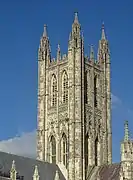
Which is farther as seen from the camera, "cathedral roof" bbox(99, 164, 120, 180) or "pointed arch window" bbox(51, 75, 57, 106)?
"pointed arch window" bbox(51, 75, 57, 106)

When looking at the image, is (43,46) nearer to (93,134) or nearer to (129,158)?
(93,134)

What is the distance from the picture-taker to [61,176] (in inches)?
3049

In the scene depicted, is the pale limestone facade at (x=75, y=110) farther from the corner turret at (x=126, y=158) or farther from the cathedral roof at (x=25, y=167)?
the corner turret at (x=126, y=158)

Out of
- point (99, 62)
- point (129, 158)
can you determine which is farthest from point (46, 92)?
point (129, 158)

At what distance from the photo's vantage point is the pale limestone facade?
77.9 metres

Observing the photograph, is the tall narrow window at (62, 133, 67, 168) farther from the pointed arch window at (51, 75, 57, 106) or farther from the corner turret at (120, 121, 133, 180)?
the corner turret at (120, 121, 133, 180)

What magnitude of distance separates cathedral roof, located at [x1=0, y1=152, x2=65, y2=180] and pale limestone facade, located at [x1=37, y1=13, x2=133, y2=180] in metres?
2.02

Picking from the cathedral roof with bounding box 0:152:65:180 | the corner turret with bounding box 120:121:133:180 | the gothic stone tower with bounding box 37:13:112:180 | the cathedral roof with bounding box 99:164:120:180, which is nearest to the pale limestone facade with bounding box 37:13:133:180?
the gothic stone tower with bounding box 37:13:112:180

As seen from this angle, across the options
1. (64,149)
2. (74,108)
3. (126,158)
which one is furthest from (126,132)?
(64,149)

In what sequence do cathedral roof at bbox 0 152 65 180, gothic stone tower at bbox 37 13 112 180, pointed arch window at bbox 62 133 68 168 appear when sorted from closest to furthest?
cathedral roof at bbox 0 152 65 180, gothic stone tower at bbox 37 13 112 180, pointed arch window at bbox 62 133 68 168

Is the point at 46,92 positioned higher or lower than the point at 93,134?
higher

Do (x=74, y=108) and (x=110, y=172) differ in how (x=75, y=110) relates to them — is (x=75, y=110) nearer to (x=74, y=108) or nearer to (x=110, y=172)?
(x=74, y=108)

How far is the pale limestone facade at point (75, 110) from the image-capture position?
256 feet

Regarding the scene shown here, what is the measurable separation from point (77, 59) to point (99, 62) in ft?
23.0
